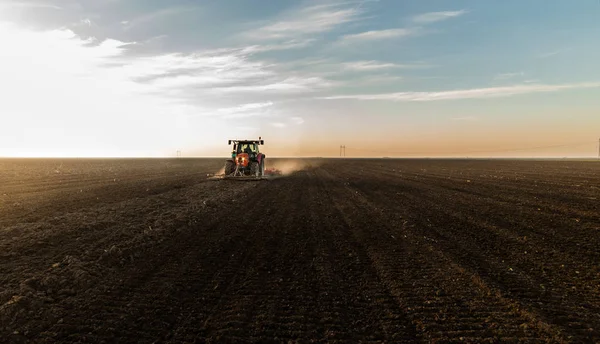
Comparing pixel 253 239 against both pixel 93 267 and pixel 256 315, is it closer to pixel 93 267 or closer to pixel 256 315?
pixel 93 267

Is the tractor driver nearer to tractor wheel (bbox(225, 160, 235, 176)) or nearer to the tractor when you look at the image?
the tractor

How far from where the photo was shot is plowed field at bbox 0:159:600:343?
423cm

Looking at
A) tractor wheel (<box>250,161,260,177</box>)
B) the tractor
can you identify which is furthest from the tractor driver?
tractor wheel (<box>250,161,260,177</box>)

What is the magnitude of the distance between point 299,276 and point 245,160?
734 inches

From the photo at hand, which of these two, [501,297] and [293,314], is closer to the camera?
[293,314]

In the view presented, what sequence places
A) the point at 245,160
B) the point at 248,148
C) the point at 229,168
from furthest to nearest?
the point at 248,148, the point at 229,168, the point at 245,160

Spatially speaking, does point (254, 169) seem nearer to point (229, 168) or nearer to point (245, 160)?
point (245, 160)

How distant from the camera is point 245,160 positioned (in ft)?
78.9

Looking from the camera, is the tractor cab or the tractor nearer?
the tractor

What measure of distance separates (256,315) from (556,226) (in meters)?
9.80

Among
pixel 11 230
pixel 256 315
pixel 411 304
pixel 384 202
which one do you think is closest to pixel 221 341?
pixel 256 315

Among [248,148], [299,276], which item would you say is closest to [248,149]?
[248,148]

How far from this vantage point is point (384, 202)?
14.7 m

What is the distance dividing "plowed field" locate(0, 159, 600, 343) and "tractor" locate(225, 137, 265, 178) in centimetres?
1234
